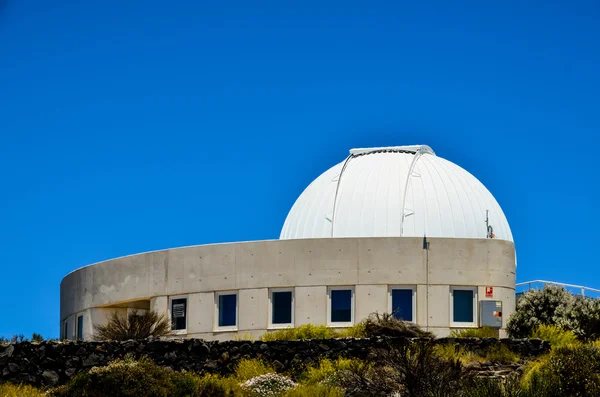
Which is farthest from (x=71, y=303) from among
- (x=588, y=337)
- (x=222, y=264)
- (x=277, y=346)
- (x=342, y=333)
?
(x=588, y=337)

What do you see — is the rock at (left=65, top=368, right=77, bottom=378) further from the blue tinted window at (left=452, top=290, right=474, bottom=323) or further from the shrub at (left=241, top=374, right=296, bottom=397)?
Answer: the blue tinted window at (left=452, top=290, right=474, bottom=323)

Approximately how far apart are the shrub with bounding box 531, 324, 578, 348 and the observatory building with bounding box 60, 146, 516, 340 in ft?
7.71

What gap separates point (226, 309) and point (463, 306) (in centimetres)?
776

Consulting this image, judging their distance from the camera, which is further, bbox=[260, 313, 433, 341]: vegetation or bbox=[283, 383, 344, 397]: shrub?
bbox=[260, 313, 433, 341]: vegetation

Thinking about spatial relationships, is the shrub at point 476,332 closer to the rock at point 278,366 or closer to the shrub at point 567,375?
the shrub at point 567,375

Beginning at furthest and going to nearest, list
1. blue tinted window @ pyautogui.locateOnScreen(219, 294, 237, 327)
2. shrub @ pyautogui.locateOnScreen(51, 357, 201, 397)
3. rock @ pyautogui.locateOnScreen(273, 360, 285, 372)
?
blue tinted window @ pyautogui.locateOnScreen(219, 294, 237, 327) → rock @ pyautogui.locateOnScreen(273, 360, 285, 372) → shrub @ pyautogui.locateOnScreen(51, 357, 201, 397)

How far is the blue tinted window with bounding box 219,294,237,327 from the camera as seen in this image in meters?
41.5

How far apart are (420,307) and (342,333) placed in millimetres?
2844

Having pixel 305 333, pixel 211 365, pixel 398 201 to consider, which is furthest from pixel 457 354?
pixel 398 201

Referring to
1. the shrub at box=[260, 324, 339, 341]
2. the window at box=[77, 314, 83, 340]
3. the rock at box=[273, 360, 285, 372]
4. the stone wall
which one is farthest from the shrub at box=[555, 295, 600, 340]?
the window at box=[77, 314, 83, 340]

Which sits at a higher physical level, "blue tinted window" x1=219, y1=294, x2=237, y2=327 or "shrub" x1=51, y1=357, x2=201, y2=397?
"blue tinted window" x1=219, y1=294, x2=237, y2=327

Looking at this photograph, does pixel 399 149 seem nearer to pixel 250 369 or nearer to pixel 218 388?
pixel 250 369

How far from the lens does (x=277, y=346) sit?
33375 mm

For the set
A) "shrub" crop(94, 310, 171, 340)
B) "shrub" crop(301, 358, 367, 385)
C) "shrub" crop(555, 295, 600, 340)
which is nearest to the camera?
"shrub" crop(301, 358, 367, 385)
